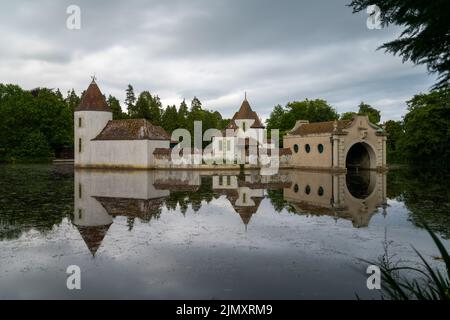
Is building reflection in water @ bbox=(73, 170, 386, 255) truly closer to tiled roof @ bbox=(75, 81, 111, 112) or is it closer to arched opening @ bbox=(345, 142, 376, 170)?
arched opening @ bbox=(345, 142, 376, 170)

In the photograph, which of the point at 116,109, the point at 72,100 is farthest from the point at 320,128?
the point at 72,100

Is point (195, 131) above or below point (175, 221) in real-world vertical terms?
above

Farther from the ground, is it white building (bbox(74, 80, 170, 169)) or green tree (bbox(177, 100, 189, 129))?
green tree (bbox(177, 100, 189, 129))

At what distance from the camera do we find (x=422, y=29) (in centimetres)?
380

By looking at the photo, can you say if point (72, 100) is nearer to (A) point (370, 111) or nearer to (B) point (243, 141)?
(B) point (243, 141)

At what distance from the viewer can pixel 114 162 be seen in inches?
1437

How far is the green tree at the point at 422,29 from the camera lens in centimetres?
344

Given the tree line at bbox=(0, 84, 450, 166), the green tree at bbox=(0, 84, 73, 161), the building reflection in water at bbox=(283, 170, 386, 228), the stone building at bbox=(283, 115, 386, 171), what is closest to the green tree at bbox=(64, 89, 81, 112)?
the tree line at bbox=(0, 84, 450, 166)

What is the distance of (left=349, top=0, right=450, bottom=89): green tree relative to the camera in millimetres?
3438
